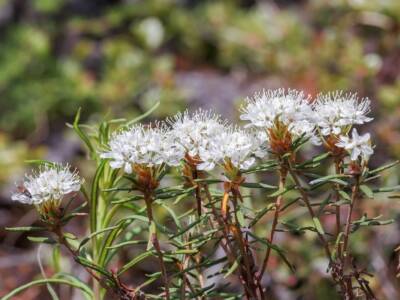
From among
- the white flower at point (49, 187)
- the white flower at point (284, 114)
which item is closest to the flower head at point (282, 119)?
the white flower at point (284, 114)

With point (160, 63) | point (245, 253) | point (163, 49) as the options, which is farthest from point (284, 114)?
point (163, 49)

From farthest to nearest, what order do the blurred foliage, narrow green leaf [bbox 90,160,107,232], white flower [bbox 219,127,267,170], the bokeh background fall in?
the blurred foliage
the bokeh background
narrow green leaf [bbox 90,160,107,232]
white flower [bbox 219,127,267,170]

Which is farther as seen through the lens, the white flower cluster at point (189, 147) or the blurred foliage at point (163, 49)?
the blurred foliage at point (163, 49)

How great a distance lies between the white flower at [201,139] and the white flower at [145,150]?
1cm

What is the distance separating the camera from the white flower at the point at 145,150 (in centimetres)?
97

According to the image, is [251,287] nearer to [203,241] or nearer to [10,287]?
[203,241]

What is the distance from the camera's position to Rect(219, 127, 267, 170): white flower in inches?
38.2

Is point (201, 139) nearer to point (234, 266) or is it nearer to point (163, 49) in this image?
point (234, 266)

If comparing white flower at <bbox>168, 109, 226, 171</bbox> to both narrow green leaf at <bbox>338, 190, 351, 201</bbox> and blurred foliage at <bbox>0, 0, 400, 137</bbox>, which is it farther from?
blurred foliage at <bbox>0, 0, 400, 137</bbox>

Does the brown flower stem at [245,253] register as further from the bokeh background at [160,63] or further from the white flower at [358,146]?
the bokeh background at [160,63]

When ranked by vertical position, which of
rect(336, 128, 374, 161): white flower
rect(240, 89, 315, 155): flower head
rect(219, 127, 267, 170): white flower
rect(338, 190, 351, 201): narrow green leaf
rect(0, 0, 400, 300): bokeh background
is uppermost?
rect(0, 0, 400, 300): bokeh background

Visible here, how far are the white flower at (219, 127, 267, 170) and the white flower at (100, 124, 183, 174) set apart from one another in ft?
0.21

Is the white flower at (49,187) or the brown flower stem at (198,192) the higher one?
the white flower at (49,187)

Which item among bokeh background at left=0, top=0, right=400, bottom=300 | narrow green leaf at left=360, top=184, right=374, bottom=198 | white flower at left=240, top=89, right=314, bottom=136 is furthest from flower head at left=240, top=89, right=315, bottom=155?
bokeh background at left=0, top=0, right=400, bottom=300
